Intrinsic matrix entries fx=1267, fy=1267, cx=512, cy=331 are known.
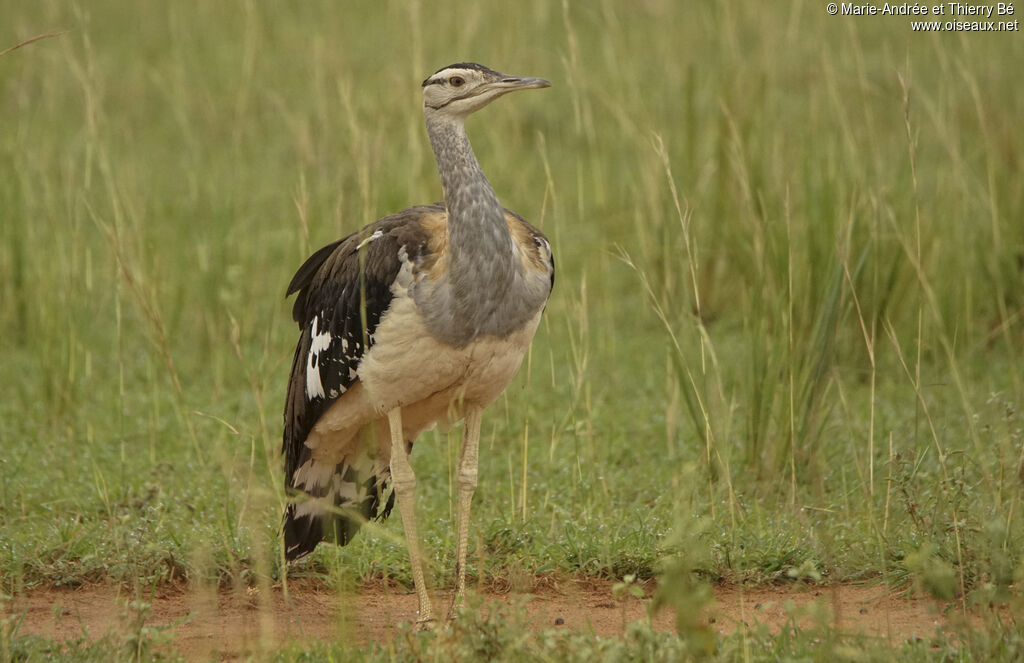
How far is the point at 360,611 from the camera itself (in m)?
4.15

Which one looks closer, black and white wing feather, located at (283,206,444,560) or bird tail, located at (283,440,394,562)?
black and white wing feather, located at (283,206,444,560)

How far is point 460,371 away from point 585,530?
2.86 ft

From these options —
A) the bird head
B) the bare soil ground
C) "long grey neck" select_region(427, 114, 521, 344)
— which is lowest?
the bare soil ground

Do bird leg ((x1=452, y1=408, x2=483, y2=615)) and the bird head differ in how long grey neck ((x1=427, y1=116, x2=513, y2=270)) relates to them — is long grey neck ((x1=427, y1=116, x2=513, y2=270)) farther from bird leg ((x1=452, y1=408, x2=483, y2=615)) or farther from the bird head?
bird leg ((x1=452, y1=408, x2=483, y2=615))

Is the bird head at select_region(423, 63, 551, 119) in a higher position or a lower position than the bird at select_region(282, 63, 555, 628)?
higher

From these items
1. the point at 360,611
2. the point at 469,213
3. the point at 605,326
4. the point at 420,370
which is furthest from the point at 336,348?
the point at 605,326

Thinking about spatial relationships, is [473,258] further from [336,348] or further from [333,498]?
[333,498]

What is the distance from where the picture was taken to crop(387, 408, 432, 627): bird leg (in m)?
4.02

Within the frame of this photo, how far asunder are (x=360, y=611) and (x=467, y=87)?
174cm

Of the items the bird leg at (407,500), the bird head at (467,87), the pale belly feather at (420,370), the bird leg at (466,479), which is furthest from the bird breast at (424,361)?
the bird head at (467,87)

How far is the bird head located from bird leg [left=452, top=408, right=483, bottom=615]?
3.33ft

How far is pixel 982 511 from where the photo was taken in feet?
13.8

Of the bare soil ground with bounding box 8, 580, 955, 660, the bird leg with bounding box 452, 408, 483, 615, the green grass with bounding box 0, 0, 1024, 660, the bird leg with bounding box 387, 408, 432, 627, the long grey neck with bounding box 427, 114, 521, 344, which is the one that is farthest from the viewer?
the green grass with bounding box 0, 0, 1024, 660

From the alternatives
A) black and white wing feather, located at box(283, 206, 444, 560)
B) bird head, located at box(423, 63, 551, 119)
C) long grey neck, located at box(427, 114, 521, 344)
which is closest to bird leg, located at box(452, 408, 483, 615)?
black and white wing feather, located at box(283, 206, 444, 560)
